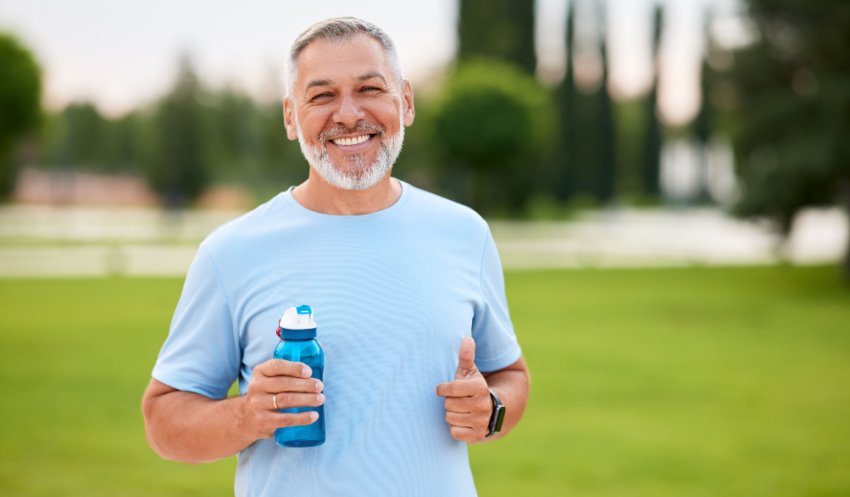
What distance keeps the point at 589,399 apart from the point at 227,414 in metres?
6.48

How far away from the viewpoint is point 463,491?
75.2 inches

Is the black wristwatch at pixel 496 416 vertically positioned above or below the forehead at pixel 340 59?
below

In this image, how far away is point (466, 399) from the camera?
1.80 m

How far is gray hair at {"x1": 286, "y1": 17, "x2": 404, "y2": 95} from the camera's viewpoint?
1.84m

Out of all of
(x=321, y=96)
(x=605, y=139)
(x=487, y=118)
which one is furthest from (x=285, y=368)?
(x=605, y=139)

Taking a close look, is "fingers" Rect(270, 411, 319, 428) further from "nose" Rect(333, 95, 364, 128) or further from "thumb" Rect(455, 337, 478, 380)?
"nose" Rect(333, 95, 364, 128)

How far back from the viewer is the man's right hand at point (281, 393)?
5.25 feet

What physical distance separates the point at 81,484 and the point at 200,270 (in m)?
4.21

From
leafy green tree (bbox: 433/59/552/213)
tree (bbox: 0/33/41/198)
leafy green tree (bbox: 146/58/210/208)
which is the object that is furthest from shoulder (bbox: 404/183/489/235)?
leafy green tree (bbox: 146/58/210/208)

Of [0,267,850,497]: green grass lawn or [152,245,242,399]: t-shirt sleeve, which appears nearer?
[152,245,242,399]: t-shirt sleeve

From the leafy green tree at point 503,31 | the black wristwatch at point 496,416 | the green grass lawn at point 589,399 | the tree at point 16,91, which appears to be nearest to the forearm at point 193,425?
the black wristwatch at point 496,416

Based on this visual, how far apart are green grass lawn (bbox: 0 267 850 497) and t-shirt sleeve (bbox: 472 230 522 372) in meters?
3.62

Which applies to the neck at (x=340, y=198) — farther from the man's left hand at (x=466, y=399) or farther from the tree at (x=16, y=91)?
the tree at (x=16, y=91)

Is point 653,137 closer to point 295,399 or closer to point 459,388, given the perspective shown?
point 459,388
